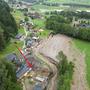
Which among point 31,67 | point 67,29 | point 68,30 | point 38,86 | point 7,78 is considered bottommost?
point 68,30

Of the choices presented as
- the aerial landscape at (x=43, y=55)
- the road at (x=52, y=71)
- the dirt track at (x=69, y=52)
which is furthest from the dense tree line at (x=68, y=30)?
the road at (x=52, y=71)

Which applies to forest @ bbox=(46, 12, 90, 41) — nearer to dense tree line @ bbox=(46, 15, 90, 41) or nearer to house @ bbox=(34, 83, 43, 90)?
dense tree line @ bbox=(46, 15, 90, 41)

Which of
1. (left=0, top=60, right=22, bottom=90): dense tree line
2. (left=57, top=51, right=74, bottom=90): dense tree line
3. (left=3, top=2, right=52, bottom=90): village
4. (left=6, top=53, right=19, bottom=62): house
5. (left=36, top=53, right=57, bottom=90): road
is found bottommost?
(left=36, top=53, right=57, bottom=90): road

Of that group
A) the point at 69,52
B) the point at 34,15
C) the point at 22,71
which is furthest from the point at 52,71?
Result: the point at 34,15

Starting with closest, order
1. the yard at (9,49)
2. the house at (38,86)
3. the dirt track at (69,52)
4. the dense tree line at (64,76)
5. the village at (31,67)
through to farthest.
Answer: the dense tree line at (64,76), the house at (38,86), the village at (31,67), the dirt track at (69,52), the yard at (9,49)

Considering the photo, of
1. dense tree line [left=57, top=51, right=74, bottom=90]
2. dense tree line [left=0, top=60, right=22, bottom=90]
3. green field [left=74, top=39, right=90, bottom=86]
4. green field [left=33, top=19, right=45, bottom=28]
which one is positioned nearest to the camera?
dense tree line [left=0, top=60, right=22, bottom=90]

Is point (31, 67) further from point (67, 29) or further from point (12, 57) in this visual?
point (67, 29)

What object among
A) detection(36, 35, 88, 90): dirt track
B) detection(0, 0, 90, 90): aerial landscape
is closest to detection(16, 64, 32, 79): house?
detection(0, 0, 90, 90): aerial landscape

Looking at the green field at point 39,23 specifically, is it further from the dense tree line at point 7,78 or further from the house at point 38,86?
the dense tree line at point 7,78

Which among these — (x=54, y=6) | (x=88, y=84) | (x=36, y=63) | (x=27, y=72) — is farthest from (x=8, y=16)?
(x=54, y=6)
